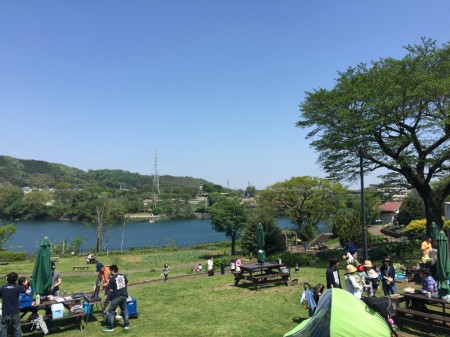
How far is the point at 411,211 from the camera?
56.3m

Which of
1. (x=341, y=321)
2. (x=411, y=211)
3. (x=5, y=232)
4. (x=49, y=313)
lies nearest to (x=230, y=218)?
(x=411, y=211)

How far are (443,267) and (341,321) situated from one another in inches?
195

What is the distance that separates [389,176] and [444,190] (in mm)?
3155

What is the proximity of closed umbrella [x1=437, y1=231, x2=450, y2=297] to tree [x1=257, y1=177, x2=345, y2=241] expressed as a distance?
1499 inches

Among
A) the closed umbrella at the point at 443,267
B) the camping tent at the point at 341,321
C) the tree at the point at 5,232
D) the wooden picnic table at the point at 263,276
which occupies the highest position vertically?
the closed umbrella at the point at 443,267

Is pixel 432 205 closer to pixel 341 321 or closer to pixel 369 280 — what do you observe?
pixel 369 280

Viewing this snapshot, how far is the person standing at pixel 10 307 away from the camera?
26.8 feet

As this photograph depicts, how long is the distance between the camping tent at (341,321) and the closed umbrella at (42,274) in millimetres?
7351

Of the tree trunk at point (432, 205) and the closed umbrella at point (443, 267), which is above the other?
the tree trunk at point (432, 205)

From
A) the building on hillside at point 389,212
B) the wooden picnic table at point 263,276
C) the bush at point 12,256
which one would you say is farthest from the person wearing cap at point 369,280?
the building on hillside at point 389,212

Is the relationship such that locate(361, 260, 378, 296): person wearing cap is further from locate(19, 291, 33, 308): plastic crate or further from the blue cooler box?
locate(19, 291, 33, 308): plastic crate

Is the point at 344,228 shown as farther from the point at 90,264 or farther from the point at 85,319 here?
the point at 85,319

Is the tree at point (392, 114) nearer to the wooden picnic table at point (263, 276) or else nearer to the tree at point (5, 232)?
the wooden picnic table at point (263, 276)

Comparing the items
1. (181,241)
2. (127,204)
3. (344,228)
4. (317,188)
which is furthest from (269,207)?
(127,204)
